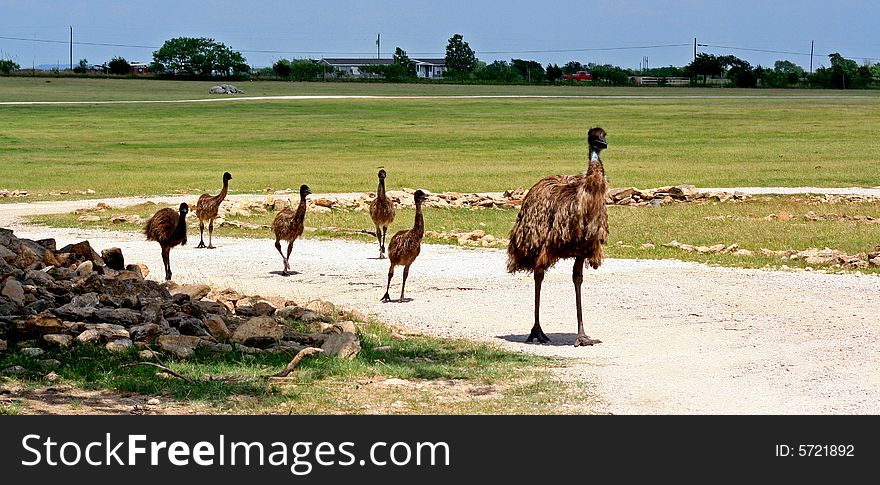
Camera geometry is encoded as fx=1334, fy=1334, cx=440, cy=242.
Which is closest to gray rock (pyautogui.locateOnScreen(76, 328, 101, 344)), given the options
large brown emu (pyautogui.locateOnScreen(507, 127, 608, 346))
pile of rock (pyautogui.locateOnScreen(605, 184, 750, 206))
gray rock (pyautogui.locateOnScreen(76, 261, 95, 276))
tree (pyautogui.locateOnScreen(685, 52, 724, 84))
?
gray rock (pyautogui.locateOnScreen(76, 261, 95, 276))

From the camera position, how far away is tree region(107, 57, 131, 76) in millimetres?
161087

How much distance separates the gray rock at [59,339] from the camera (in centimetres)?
1238

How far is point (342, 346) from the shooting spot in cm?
1273

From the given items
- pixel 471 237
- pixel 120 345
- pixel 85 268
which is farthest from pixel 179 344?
pixel 471 237

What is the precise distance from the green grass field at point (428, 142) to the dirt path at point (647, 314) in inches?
597

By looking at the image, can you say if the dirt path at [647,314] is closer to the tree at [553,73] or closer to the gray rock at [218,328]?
the gray rock at [218,328]

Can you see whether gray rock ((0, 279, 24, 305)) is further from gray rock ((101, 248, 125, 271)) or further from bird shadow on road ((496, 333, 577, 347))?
bird shadow on road ((496, 333, 577, 347))

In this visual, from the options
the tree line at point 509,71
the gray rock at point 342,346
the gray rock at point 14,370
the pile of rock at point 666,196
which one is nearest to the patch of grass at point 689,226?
the pile of rock at point 666,196

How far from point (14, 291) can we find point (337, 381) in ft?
13.8

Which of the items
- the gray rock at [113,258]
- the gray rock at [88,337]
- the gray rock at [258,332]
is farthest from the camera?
the gray rock at [113,258]

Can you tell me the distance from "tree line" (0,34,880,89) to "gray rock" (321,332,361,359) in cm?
13483
